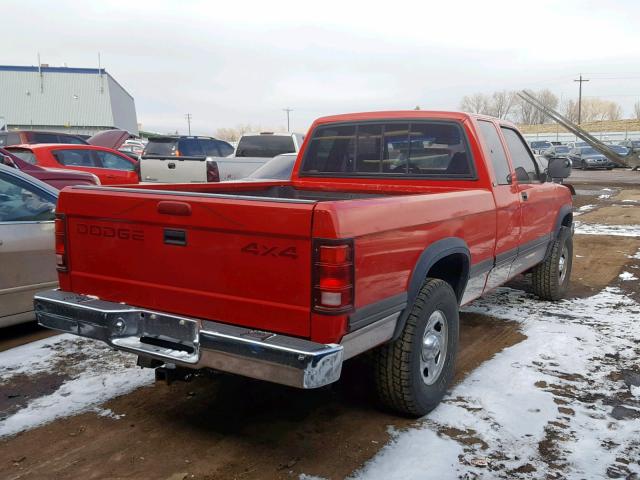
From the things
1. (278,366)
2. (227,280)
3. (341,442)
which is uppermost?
(227,280)

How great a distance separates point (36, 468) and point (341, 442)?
1.64m

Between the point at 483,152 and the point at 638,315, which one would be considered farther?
the point at 638,315

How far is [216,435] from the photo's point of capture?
3.51 metres

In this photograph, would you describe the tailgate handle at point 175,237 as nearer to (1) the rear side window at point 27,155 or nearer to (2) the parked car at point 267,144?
(1) the rear side window at point 27,155

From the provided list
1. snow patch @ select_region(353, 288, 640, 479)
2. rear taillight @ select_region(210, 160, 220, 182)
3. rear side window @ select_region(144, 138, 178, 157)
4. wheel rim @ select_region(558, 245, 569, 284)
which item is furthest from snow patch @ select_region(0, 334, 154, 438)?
rear side window @ select_region(144, 138, 178, 157)

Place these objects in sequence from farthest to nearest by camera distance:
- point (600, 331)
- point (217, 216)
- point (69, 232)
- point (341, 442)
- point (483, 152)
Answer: point (600, 331)
point (483, 152)
point (69, 232)
point (341, 442)
point (217, 216)

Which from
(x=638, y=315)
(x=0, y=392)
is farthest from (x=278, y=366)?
(x=638, y=315)

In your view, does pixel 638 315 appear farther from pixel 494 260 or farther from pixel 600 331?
pixel 494 260

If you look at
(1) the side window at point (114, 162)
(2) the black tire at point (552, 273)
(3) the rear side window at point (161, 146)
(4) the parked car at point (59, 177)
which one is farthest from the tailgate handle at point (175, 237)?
(3) the rear side window at point (161, 146)

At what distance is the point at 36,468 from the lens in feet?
10.2

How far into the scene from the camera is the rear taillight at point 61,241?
145 inches

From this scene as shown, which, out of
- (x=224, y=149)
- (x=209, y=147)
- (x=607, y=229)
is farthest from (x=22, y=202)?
(x=224, y=149)

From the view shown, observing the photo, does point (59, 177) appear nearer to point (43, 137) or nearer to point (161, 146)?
point (161, 146)

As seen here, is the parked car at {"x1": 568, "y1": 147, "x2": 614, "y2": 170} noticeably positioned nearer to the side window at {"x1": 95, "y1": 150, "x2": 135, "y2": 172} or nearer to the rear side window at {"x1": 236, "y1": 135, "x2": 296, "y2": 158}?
the rear side window at {"x1": 236, "y1": 135, "x2": 296, "y2": 158}
